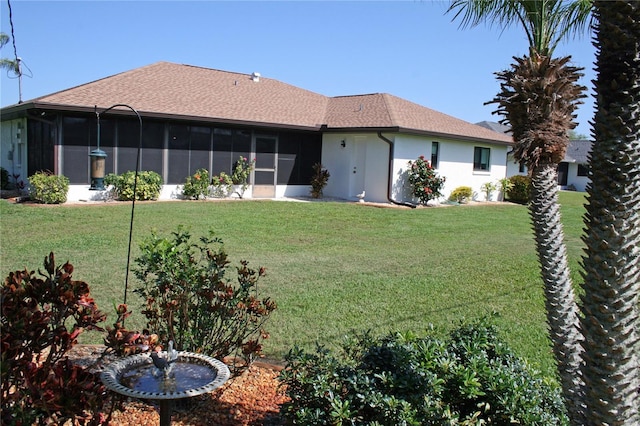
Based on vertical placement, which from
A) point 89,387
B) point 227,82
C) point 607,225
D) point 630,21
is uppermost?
point 227,82

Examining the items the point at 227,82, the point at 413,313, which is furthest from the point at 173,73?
the point at 413,313

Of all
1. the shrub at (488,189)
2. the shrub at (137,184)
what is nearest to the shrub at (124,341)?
the shrub at (137,184)

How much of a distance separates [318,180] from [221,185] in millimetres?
4172

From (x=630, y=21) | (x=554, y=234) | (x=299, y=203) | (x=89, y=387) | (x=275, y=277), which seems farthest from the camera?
(x=299, y=203)

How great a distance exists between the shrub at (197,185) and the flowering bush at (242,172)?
4.54 feet

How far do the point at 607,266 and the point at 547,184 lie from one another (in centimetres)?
136

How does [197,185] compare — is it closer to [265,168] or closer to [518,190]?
[265,168]

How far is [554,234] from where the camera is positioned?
3.86 meters

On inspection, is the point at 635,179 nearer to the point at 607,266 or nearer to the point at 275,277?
the point at 607,266

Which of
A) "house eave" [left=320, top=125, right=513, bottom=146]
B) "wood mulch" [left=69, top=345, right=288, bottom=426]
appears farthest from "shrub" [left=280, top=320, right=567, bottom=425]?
"house eave" [left=320, top=125, right=513, bottom=146]

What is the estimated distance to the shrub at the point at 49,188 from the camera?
52.9 ft

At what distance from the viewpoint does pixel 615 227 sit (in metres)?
2.64

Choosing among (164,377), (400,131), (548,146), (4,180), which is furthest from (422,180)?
(164,377)

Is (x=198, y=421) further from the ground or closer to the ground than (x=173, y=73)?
closer to the ground
